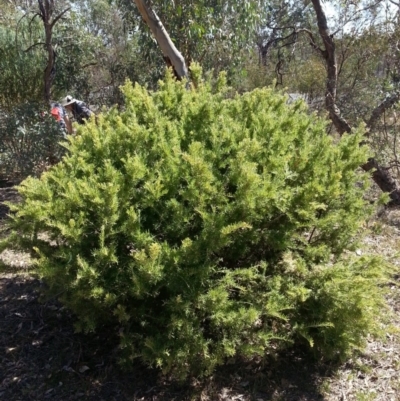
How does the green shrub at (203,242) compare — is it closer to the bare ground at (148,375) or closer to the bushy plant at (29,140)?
the bare ground at (148,375)

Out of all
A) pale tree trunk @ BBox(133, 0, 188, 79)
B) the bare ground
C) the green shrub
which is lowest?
the bare ground

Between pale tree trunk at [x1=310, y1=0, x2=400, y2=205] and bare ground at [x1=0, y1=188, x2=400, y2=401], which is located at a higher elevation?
pale tree trunk at [x1=310, y1=0, x2=400, y2=205]

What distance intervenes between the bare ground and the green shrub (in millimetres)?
184

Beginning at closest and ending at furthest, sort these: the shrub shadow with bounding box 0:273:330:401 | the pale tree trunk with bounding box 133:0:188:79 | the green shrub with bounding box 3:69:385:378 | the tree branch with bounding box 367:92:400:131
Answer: the green shrub with bounding box 3:69:385:378, the shrub shadow with bounding box 0:273:330:401, the pale tree trunk with bounding box 133:0:188:79, the tree branch with bounding box 367:92:400:131

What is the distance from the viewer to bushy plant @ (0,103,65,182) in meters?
7.03

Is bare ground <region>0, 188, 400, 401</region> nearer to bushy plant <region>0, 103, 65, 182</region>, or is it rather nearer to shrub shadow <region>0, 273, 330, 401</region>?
shrub shadow <region>0, 273, 330, 401</region>

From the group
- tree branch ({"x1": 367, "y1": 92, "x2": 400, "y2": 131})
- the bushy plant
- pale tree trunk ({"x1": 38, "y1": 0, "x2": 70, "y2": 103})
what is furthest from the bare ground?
pale tree trunk ({"x1": 38, "y1": 0, "x2": 70, "y2": 103})

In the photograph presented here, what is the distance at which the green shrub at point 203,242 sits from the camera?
246cm

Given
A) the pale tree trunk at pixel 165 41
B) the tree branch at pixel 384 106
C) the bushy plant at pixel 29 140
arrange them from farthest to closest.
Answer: the bushy plant at pixel 29 140
the tree branch at pixel 384 106
the pale tree trunk at pixel 165 41

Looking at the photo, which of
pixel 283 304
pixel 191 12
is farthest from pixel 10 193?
pixel 283 304

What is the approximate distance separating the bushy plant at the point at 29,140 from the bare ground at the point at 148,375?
161 inches

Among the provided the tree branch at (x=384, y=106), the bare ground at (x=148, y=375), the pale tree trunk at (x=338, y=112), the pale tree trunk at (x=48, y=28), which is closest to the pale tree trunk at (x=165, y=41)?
the pale tree trunk at (x=48, y=28)

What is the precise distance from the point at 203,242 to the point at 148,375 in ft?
3.56

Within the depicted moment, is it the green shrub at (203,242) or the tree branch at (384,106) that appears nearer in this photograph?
the green shrub at (203,242)
